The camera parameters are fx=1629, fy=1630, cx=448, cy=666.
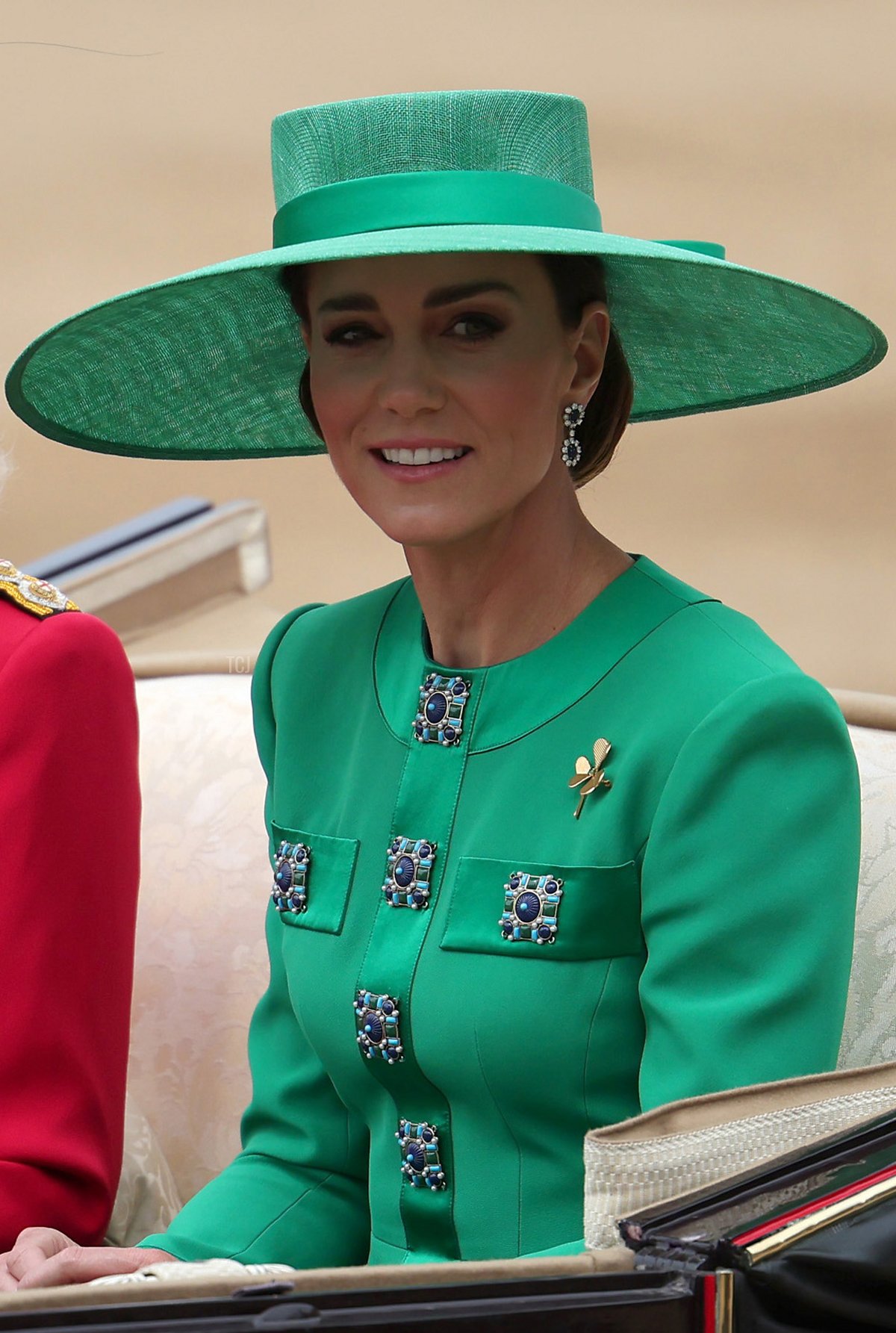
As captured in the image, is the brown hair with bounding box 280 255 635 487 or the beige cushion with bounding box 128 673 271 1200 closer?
the brown hair with bounding box 280 255 635 487

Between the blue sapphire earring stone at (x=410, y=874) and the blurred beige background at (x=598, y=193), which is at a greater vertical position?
the blurred beige background at (x=598, y=193)

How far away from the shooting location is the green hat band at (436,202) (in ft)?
3.71

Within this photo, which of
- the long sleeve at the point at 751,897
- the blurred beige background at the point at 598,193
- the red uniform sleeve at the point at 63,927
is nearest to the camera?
the long sleeve at the point at 751,897

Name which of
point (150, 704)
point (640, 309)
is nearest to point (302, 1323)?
point (640, 309)

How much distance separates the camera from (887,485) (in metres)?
2.01

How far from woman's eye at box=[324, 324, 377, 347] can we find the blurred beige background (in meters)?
0.96

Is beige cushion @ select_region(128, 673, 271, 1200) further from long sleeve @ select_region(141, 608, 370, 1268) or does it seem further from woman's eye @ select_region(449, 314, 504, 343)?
woman's eye @ select_region(449, 314, 504, 343)

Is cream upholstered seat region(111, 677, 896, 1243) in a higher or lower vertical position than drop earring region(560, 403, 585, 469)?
lower

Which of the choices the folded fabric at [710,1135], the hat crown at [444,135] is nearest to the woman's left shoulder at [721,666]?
the hat crown at [444,135]

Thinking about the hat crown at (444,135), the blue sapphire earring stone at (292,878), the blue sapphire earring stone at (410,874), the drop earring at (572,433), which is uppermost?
the hat crown at (444,135)

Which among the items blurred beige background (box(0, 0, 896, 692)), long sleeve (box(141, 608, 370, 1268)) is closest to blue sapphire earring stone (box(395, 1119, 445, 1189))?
long sleeve (box(141, 608, 370, 1268))

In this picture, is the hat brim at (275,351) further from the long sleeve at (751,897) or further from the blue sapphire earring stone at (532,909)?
the blue sapphire earring stone at (532,909)

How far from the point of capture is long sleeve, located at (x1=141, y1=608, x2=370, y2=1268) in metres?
1.31

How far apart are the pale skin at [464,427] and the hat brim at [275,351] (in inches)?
2.7
